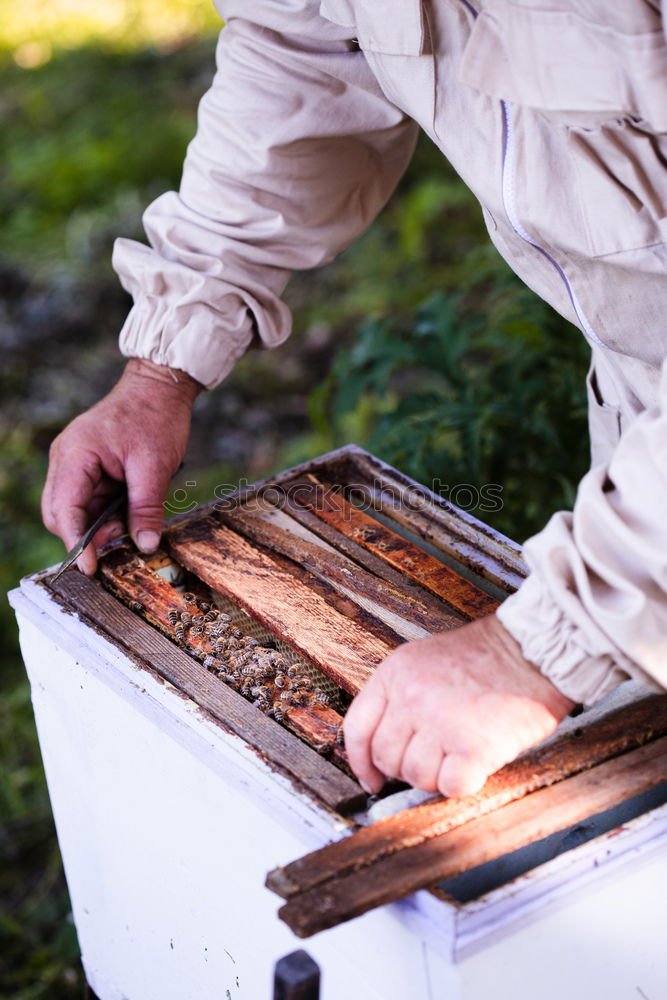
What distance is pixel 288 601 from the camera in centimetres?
181

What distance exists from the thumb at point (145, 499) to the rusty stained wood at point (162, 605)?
39mm

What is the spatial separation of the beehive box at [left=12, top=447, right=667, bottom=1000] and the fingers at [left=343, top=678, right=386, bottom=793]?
3 centimetres

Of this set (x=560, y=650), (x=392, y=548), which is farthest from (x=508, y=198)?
(x=560, y=650)

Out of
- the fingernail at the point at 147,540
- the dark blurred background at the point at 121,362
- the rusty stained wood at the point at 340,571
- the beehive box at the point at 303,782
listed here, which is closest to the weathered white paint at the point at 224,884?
the beehive box at the point at 303,782

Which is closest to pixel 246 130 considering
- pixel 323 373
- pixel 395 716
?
pixel 395 716

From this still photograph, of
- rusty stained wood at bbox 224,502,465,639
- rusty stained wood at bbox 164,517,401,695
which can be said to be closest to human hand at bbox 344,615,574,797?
rusty stained wood at bbox 164,517,401,695

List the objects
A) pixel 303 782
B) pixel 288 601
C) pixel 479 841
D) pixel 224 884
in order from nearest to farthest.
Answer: pixel 479 841, pixel 303 782, pixel 224 884, pixel 288 601

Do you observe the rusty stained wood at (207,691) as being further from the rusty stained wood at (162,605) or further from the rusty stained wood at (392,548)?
the rusty stained wood at (392,548)

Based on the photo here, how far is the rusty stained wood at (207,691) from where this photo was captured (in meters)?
1.44

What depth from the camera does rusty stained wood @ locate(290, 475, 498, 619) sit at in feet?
5.93

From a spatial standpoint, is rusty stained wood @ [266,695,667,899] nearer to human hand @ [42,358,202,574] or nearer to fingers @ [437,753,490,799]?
fingers @ [437,753,490,799]

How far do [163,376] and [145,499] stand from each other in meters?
0.31

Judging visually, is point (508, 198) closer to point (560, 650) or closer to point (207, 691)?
point (560, 650)

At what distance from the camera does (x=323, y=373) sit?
16.9 feet
